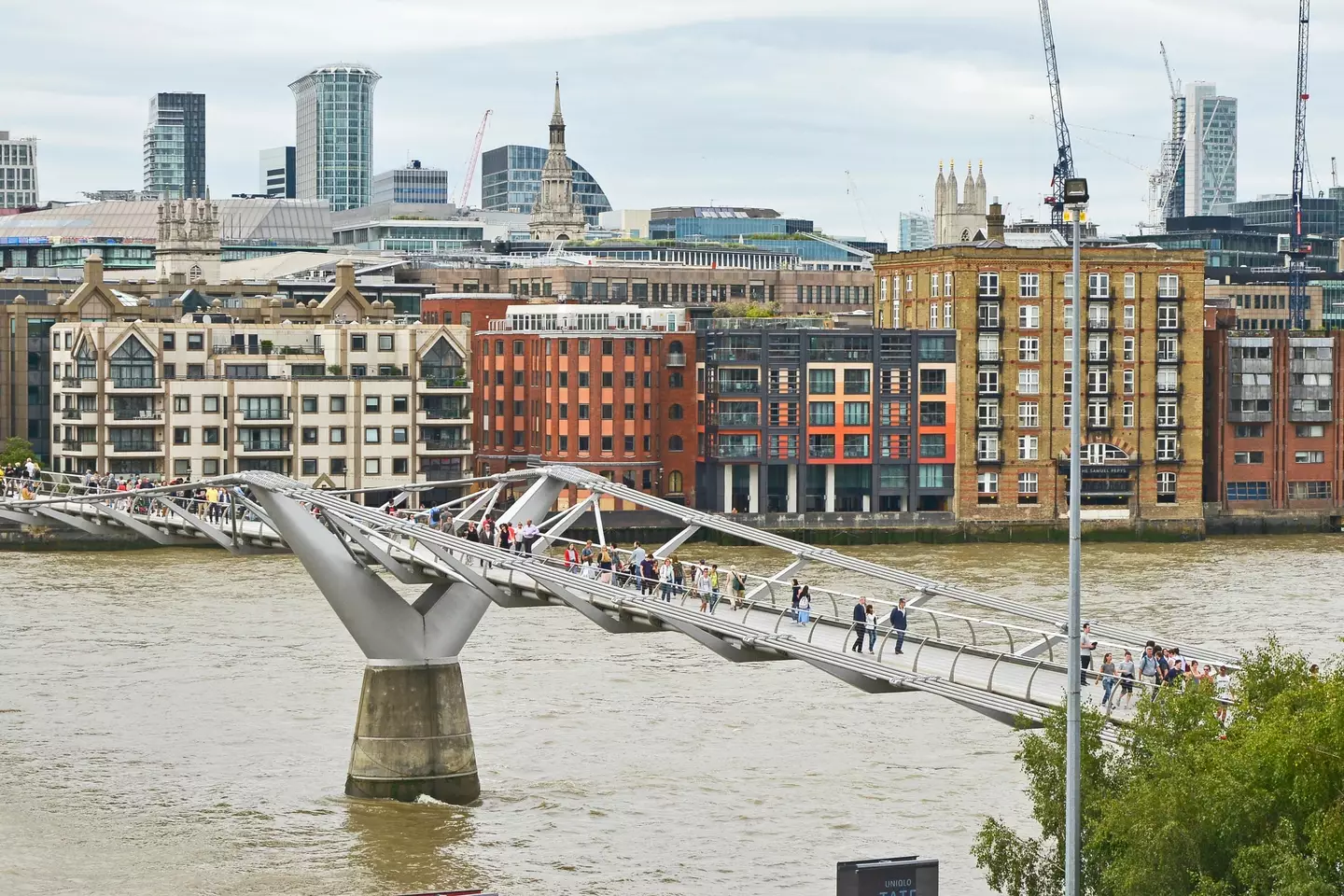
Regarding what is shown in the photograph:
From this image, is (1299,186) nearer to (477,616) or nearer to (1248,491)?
(1248,491)

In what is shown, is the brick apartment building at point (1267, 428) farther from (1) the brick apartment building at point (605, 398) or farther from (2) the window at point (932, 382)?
(1) the brick apartment building at point (605, 398)

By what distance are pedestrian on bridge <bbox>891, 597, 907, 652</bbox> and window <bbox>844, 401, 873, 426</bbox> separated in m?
59.6

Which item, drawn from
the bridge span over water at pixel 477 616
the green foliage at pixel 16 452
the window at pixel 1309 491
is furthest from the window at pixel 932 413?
the bridge span over water at pixel 477 616

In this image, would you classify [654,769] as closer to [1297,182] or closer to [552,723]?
[552,723]

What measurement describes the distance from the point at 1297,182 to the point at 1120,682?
117863 mm

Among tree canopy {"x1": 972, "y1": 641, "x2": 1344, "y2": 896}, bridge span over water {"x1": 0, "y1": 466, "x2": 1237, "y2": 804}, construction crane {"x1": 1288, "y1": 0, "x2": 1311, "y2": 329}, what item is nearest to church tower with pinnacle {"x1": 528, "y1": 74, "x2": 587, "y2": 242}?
construction crane {"x1": 1288, "y1": 0, "x2": 1311, "y2": 329}

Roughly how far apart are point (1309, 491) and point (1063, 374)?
11.6 meters

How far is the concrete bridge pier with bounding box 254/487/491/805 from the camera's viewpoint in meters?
35.8

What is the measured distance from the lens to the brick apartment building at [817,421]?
89.6 metres

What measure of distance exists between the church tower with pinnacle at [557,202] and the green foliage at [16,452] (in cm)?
8871

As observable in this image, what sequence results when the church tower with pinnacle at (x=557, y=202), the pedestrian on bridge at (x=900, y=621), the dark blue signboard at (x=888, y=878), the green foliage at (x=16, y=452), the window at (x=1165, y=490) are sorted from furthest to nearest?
the church tower with pinnacle at (x=557, y=202), the window at (x=1165, y=490), the green foliage at (x=16, y=452), the pedestrian on bridge at (x=900, y=621), the dark blue signboard at (x=888, y=878)

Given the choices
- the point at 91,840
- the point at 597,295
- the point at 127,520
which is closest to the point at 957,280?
the point at 597,295

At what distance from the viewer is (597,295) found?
12038 cm

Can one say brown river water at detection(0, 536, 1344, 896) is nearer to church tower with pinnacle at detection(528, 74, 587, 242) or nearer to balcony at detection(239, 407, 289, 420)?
balcony at detection(239, 407, 289, 420)
